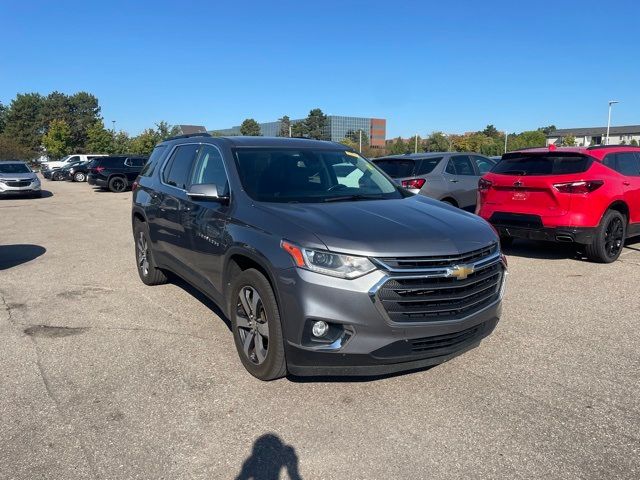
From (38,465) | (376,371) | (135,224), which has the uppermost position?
(135,224)

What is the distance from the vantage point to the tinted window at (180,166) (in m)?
5.21

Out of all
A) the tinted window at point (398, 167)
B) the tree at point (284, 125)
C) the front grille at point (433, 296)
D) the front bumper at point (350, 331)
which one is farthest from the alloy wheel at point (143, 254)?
the tree at point (284, 125)

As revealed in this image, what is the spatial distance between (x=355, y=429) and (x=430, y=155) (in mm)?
8126

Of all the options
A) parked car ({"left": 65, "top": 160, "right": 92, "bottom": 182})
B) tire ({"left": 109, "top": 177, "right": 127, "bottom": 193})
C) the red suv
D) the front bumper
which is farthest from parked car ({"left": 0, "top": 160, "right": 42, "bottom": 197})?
the front bumper

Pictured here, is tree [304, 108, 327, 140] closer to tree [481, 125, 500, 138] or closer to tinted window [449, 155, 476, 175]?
tree [481, 125, 500, 138]

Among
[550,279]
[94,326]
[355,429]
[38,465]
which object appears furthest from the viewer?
[550,279]

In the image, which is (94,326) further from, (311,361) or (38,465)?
(311,361)

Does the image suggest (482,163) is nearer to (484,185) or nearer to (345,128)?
(484,185)

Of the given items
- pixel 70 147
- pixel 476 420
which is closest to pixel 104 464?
pixel 476 420

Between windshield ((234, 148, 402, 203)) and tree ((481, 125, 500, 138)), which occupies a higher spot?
tree ((481, 125, 500, 138))

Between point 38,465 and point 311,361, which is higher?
point 311,361

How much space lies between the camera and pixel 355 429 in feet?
10.3

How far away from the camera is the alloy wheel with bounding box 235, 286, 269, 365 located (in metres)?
3.64

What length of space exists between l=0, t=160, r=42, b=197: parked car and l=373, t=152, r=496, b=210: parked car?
16855 mm
